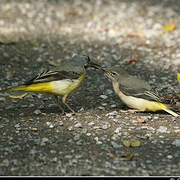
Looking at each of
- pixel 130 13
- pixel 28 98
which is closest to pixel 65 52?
pixel 28 98

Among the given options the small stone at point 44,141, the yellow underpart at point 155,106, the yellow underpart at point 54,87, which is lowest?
the small stone at point 44,141

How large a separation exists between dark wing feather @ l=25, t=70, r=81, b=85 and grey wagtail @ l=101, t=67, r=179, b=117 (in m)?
0.75

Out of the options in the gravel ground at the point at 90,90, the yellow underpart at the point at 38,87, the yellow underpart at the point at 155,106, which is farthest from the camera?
the yellow underpart at the point at 155,106

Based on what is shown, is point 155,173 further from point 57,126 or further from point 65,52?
point 65,52

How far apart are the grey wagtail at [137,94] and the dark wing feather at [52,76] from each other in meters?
0.75

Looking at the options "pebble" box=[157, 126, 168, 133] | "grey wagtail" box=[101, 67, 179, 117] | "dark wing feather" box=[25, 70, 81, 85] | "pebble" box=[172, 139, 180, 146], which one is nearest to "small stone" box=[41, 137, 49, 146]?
"dark wing feather" box=[25, 70, 81, 85]

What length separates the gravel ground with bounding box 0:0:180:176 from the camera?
171 inches

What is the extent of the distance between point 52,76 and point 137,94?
146cm

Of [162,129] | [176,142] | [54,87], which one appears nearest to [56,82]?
[54,87]

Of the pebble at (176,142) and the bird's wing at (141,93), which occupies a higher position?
the bird's wing at (141,93)

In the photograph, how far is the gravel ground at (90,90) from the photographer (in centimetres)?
435

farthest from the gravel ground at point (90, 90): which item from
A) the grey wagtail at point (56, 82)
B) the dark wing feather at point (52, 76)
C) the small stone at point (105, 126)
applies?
the dark wing feather at point (52, 76)

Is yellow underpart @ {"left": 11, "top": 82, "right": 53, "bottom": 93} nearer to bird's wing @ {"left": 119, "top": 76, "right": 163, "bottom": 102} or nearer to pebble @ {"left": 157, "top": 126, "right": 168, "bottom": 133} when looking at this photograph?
bird's wing @ {"left": 119, "top": 76, "right": 163, "bottom": 102}

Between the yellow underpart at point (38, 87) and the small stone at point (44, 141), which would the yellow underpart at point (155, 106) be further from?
the small stone at point (44, 141)
